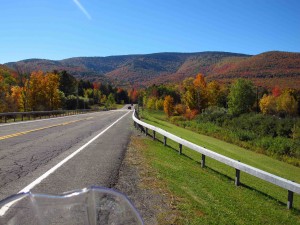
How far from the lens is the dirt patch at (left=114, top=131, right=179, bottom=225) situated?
565cm

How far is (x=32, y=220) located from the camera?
2357mm

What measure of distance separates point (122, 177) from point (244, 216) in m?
3.28

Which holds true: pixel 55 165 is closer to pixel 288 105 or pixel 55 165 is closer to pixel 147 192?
pixel 147 192

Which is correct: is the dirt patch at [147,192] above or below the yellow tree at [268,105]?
above

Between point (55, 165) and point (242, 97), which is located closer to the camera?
point (55, 165)

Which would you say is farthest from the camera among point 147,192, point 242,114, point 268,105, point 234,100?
point 268,105

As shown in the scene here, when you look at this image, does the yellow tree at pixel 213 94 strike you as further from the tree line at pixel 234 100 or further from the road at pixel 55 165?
the road at pixel 55 165

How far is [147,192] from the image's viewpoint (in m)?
7.12

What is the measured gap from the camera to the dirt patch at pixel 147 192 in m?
5.65

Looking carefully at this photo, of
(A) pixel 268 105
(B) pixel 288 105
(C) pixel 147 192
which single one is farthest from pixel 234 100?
(C) pixel 147 192

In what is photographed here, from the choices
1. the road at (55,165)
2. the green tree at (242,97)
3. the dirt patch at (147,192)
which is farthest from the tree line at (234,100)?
the dirt patch at (147,192)

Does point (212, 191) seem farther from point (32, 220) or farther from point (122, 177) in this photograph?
point (32, 220)

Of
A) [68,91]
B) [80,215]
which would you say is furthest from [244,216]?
[68,91]

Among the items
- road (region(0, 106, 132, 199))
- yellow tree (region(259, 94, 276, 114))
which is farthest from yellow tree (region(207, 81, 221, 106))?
road (region(0, 106, 132, 199))
